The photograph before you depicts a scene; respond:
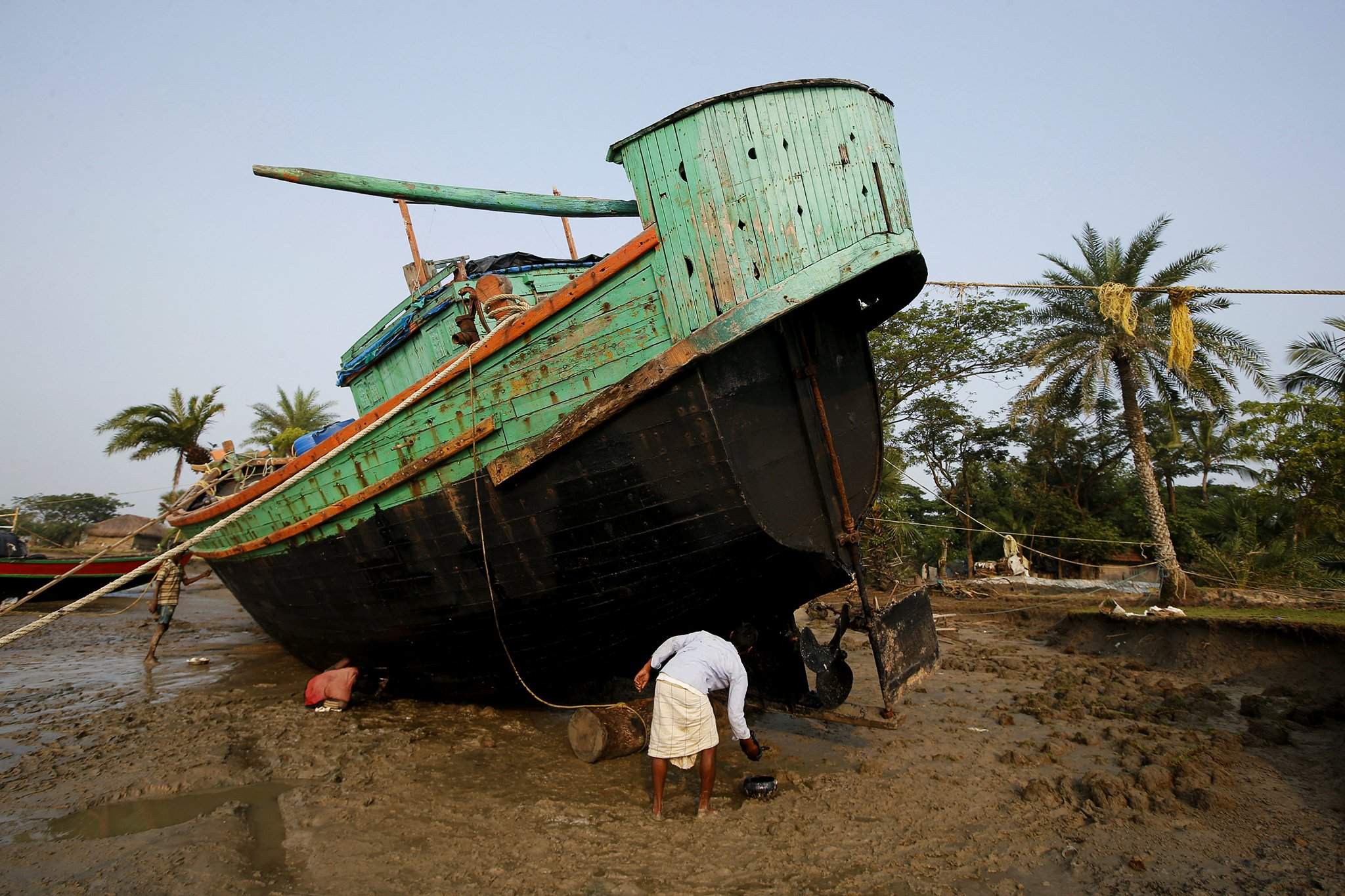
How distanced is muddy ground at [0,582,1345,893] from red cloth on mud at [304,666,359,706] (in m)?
0.20

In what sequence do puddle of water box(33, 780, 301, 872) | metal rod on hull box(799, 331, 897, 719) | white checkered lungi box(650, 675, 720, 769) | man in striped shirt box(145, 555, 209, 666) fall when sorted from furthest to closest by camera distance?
man in striped shirt box(145, 555, 209, 666) → metal rod on hull box(799, 331, 897, 719) → white checkered lungi box(650, 675, 720, 769) → puddle of water box(33, 780, 301, 872)

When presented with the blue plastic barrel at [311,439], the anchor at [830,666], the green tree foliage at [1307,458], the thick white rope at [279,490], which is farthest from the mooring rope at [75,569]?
the green tree foliage at [1307,458]

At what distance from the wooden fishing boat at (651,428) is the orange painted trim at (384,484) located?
Result: 0.02 m

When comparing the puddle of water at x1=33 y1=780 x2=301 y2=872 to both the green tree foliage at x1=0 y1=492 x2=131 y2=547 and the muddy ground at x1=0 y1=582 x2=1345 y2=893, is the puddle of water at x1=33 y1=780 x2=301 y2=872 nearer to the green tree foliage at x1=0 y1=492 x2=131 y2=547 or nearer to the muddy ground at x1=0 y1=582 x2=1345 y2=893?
the muddy ground at x1=0 y1=582 x2=1345 y2=893

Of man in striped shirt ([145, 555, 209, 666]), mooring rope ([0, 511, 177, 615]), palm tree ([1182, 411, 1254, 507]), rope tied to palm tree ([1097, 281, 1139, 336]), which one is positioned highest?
rope tied to palm tree ([1097, 281, 1139, 336])

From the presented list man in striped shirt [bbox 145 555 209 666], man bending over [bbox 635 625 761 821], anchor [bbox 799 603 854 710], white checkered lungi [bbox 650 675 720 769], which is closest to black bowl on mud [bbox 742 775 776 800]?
man bending over [bbox 635 625 761 821]

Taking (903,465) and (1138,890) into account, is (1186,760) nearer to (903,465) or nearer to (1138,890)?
(1138,890)

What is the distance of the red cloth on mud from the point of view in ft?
20.4

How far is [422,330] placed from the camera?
6664 millimetres

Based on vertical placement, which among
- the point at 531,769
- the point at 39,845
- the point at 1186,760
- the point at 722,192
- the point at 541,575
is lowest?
the point at 1186,760

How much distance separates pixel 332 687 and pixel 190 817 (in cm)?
225

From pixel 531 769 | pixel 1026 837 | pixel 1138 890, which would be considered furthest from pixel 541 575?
pixel 1138 890

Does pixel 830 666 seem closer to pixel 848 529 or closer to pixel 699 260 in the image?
pixel 848 529

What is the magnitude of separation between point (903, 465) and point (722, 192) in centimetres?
1849
